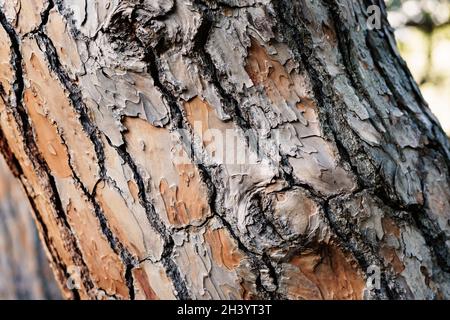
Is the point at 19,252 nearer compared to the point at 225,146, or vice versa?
the point at 225,146

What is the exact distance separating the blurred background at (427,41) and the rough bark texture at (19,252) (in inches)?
60.7

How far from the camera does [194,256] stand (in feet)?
2.41

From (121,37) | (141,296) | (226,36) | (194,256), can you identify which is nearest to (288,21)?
(226,36)

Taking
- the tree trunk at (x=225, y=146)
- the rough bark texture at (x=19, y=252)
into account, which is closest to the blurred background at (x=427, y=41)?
the tree trunk at (x=225, y=146)

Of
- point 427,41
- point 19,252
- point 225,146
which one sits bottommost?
point 19,252

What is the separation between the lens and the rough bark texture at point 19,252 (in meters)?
2.14

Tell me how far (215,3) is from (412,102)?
34 centimetres

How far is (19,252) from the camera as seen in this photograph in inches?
85.1

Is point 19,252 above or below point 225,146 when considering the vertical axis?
below

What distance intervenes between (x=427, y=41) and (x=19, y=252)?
1871 mm

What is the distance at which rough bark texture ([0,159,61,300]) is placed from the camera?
214 centimetres

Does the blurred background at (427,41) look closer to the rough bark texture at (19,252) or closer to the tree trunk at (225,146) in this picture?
the tree trunk at (225,146)

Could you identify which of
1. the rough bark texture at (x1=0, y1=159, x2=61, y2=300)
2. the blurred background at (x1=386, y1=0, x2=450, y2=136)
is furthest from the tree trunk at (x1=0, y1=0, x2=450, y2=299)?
the rough bark texture at (x1=0, y1=159, x2=61, y2=300)
